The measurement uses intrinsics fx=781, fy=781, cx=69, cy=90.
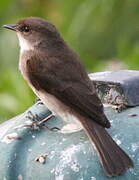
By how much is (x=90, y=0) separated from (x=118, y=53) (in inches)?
20.9

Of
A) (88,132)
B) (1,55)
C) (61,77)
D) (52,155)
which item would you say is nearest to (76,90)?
(61,77)

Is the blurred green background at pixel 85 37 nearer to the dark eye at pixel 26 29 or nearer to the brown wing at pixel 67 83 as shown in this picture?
the dark eye at pixel 26 29

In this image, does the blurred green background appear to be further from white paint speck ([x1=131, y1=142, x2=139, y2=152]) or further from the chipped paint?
white paint speck ([x1=131, y1=142, x2=139, y2=152])

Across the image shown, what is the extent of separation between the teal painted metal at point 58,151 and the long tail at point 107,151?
34mm

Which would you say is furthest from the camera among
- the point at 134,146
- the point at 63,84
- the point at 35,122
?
the point at 63,84

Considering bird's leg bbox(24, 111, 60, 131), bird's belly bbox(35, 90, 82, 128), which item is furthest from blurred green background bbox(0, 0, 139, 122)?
bird's leg bbox(24, 111, 60, 131)

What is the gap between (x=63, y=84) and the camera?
5008 millimetres

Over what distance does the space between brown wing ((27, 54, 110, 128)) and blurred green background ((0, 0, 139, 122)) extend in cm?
89

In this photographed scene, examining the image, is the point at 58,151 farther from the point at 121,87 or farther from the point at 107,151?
the point at 121,87

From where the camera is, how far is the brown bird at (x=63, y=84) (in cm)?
427

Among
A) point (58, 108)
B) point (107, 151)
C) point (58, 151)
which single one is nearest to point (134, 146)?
point (107, 151)

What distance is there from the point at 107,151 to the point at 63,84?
A: 0.88m

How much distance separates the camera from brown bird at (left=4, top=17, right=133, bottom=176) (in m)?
4.27

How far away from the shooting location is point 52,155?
13.3 ft
